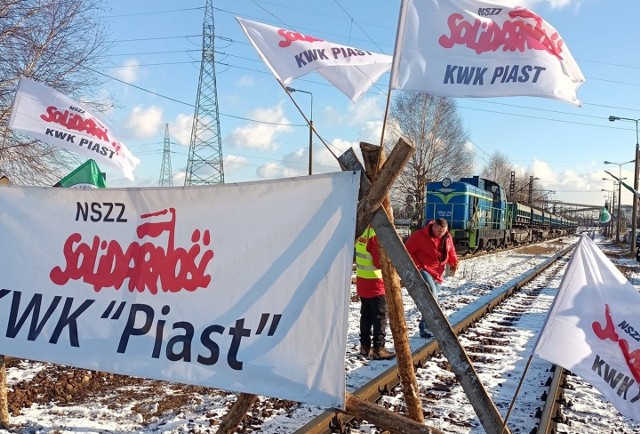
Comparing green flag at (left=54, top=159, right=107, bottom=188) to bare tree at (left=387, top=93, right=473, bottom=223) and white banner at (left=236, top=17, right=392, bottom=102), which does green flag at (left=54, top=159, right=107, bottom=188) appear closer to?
white banner at (left=236, top=17, right=392, bottom=102)

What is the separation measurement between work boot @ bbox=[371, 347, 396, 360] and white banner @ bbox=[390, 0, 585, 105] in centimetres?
407

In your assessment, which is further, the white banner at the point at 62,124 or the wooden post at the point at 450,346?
the white banner at the point at 62,124

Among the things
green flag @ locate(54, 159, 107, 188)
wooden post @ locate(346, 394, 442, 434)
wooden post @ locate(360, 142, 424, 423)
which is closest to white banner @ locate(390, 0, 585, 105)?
wooden post @ locate(360, 142, 424, 423)

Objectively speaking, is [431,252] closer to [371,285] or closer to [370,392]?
[371,285]

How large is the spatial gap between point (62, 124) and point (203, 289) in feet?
16.1

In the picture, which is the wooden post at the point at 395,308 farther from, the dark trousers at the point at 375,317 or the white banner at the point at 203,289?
the dark trousers at the point at 375,317

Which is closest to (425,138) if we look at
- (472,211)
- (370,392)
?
(472,211)

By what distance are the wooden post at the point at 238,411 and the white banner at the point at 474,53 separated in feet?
7.20

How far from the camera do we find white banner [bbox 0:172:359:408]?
9.48 ft

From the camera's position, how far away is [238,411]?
3.27 meters

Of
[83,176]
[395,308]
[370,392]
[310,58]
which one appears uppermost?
[310,58]

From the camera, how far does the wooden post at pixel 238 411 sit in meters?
3.21

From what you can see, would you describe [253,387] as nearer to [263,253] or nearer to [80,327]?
[263,253]

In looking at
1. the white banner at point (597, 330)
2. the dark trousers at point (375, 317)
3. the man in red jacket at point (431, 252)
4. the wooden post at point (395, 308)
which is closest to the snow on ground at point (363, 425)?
the dark trousers at point (375, 317)
